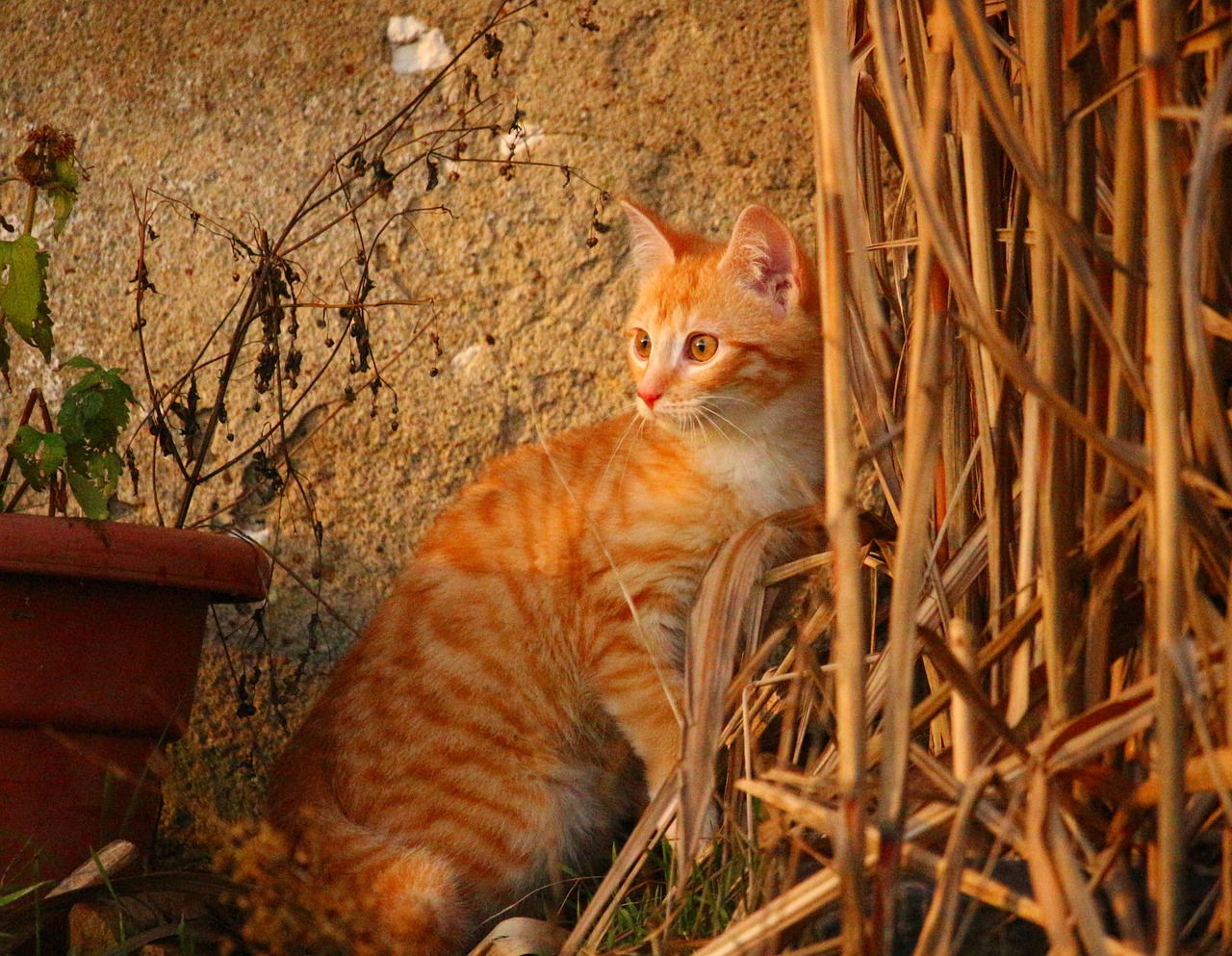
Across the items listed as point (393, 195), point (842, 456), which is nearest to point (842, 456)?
point (842, 456)

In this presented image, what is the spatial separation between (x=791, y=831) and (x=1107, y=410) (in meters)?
0.51

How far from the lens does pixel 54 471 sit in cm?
198

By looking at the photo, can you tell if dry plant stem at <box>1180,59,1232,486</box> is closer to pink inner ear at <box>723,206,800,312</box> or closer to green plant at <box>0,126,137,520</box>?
pink inner ear at <box>723,206,800,312</box>

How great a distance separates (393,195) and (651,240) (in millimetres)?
717

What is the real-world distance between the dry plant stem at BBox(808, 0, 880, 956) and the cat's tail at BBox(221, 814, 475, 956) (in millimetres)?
910

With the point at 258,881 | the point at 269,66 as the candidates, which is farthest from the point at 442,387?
the point at 258,881

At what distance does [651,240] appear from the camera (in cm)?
248

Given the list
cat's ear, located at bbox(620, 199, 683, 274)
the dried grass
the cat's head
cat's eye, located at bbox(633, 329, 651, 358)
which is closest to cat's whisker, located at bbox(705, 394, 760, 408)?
the cat's head

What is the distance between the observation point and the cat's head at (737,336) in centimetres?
225

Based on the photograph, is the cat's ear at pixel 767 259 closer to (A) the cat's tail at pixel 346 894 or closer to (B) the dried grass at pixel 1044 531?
(B) the dried grass at pixel 1044 531

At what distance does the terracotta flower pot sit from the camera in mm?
1966

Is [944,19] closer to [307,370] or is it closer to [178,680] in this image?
[178,680]

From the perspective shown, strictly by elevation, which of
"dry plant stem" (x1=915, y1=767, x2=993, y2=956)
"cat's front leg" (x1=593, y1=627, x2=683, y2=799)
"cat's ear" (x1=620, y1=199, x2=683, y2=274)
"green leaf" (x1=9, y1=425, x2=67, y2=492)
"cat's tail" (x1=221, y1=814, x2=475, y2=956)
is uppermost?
"cat's ear" (x1=620, y1=199, x2=683, y2=274)

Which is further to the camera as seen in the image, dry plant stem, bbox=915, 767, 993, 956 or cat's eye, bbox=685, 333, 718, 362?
cat's eye, bbox=685, 333, 718, 362
